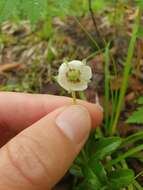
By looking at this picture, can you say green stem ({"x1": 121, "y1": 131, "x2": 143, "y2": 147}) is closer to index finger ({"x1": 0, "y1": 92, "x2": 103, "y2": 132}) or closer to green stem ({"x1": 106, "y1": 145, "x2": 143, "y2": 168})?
green stem ({"x1": 106, "y1": 145, "x2": 143, "y2": 168})

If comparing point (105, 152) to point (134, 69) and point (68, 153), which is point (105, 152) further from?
point (134, 69)

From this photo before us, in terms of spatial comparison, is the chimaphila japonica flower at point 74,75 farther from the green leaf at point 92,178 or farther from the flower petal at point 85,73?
A: the green leaf at point 92,178

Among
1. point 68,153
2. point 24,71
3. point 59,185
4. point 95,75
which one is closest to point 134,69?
point 95,75

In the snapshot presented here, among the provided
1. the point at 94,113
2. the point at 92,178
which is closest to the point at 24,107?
the point at 94,113

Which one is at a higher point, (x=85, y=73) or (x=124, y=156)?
(x=85, y=73)

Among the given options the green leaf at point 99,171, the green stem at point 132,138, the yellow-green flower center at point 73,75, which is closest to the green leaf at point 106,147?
the green leaf at point 99,171

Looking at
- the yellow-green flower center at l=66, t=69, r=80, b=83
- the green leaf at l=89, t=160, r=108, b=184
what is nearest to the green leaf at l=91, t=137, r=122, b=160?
the green leaf at l=89, t=160, r=108, b=184

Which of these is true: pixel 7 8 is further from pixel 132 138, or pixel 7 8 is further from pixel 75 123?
pixel 132 138
